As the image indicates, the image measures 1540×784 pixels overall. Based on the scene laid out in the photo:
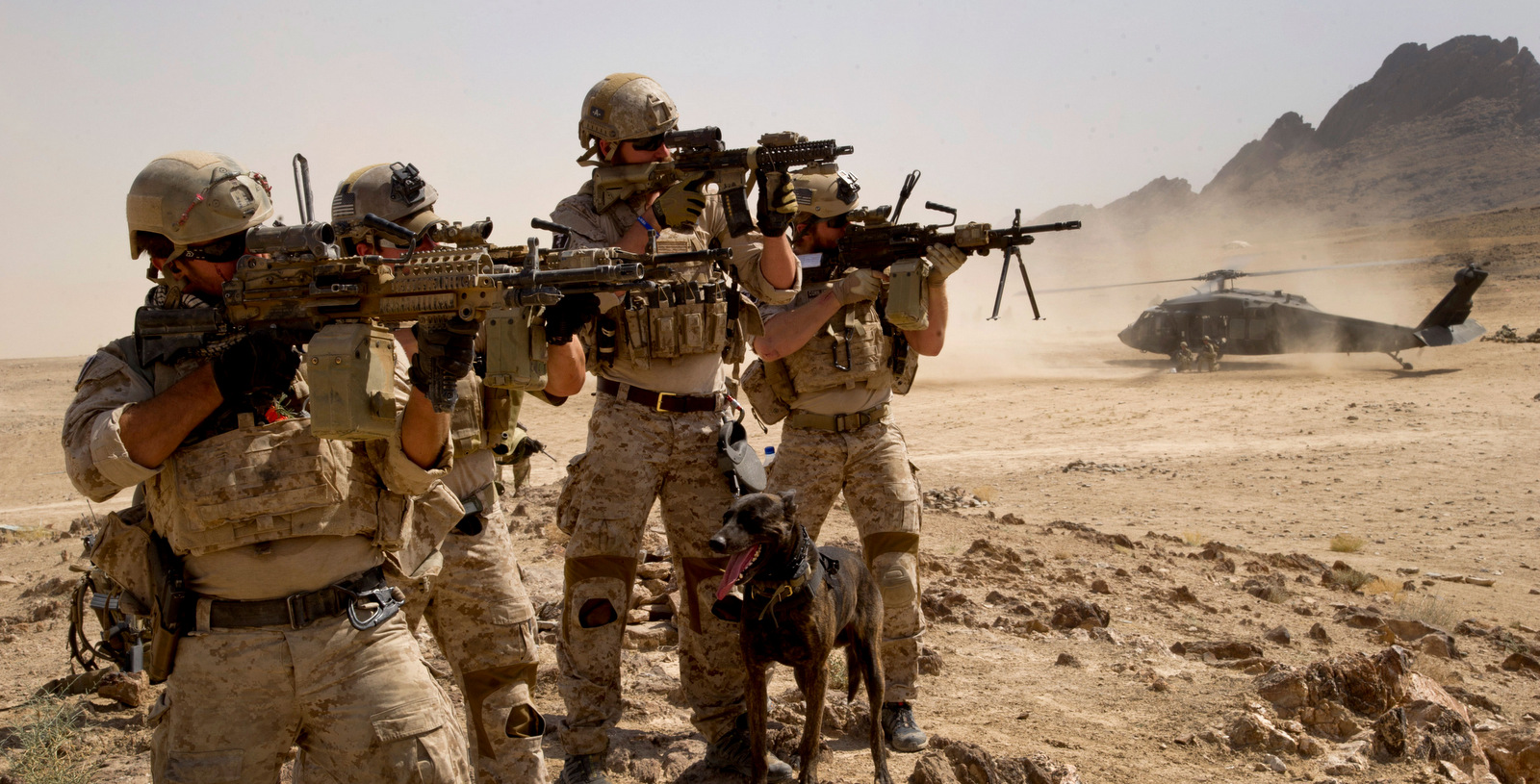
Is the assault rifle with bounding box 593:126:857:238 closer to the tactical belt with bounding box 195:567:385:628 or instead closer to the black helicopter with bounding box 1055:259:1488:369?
the tactical belt with bounding box 195:567:385:628

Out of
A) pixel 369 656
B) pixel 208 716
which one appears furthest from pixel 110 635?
pixel 369 656

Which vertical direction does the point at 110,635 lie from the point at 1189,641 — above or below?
above

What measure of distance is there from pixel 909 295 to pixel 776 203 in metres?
1.11

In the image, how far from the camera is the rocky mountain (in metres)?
84.0

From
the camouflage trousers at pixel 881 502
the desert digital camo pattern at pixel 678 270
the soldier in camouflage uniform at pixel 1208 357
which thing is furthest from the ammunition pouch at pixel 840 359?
the soldier in camouflage uniform at pixel 1208 357

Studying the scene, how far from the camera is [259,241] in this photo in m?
3.11

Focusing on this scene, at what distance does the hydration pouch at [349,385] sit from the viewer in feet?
9.61

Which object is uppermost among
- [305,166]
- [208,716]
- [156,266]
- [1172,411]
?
[305,166]

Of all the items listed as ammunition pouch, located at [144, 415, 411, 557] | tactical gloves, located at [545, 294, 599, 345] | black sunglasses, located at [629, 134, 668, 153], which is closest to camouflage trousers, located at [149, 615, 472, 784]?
ammunition pouch, located at [144, 415, 411, 557]

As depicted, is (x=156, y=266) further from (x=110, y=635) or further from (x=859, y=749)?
(x=859, y=749)

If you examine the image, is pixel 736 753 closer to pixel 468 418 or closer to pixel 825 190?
pixel 468 418

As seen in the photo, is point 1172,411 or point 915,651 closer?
point 915,651

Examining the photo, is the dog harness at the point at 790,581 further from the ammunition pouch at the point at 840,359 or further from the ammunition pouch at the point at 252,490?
the ammunition pouch at the point at 252,490

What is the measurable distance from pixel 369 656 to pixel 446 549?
968 millimetres
